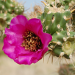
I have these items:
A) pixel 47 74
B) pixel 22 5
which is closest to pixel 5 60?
pixel 47 74

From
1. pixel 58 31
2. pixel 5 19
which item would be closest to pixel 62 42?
pixel 58 31

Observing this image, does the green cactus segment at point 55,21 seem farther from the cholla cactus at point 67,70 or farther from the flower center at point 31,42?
the cholla cactus at point 67,70

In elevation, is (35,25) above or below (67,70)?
above

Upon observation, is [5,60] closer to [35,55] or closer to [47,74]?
[47,74]

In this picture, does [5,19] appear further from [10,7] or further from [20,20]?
[20,20]

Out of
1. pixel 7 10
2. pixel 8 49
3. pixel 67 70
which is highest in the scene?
pixel 7 10

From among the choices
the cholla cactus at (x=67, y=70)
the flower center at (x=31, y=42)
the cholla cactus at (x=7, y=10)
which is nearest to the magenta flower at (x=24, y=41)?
the flower center at (x=31, y=42)

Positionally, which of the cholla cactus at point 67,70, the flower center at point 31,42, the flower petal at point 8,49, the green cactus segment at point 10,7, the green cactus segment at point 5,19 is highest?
the green cactus segment at point 10,7

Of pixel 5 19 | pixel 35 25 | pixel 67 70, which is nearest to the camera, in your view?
pixel 35 25
